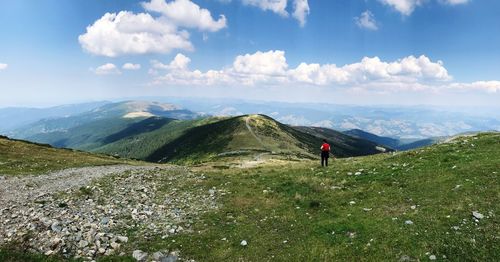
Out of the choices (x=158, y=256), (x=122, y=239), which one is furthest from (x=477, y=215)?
(x=122, y=239)

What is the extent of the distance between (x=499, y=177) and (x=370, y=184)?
8.24m

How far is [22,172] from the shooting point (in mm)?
40438

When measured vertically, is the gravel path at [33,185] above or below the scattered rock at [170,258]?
above

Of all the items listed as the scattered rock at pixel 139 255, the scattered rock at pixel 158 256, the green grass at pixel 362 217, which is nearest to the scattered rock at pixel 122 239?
the green grass at pixel 362 217

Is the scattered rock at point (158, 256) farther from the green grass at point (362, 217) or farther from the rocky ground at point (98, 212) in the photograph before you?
the green grass at point (362, 217)

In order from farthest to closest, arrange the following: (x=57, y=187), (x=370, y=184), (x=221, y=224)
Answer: (x=57, y=187) → (x=370, y=184) → (x=221, y=224)

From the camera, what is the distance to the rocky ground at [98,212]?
59.1 feet

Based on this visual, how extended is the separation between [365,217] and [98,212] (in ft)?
55.2

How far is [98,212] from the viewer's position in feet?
74.9

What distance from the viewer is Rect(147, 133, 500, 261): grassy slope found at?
16.7m

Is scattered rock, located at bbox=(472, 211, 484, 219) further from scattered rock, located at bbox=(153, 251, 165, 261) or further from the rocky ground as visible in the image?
scattered rock, located at bbox=(153, 251, 165, 261)

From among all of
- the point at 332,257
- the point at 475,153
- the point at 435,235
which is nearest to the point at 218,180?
the point at 332,257

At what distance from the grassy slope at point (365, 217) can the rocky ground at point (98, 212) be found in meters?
1.54

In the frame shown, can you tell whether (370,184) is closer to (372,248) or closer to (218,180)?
(372,248)
